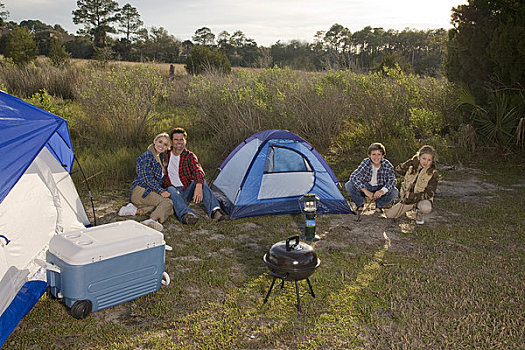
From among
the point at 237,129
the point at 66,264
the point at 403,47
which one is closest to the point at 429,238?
the point at 66,264

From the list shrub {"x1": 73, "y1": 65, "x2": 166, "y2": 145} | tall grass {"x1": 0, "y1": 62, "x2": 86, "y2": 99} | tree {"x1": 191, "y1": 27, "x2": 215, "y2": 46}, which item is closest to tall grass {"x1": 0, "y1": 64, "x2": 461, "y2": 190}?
shrub {"x1": 73, "y1": 65, "x2": 166, "y2": 145}

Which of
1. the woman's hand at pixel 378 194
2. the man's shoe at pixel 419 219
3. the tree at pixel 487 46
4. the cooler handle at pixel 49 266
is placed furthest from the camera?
the tree at pixel 487 46

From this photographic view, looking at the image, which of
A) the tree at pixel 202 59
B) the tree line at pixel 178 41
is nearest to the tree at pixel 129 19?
the tree line at pixel 178 41

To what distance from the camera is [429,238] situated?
4918 millimetres

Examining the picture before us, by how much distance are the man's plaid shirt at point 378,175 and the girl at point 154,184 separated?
7.84 ft

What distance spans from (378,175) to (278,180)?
4.28 ft

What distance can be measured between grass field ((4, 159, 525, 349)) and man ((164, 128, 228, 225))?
0.85ft

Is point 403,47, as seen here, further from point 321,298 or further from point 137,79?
point 321,298

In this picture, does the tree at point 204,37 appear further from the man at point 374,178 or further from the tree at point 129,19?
the man at point 374,178

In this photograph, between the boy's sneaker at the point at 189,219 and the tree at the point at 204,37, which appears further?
the tree at the point at 204,37

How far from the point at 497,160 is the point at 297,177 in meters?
5.32

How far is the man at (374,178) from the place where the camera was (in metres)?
5.55

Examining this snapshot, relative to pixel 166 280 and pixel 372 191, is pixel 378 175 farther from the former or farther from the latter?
pixel 166 280

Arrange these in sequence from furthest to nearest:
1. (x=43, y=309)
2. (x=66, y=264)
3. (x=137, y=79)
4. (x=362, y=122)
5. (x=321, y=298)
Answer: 1. (x=362, y=122)
2. (x=137, y=79)
3. (x=321, y=298)
4. (x=43, y=309)
5. (x=66, y=264)
